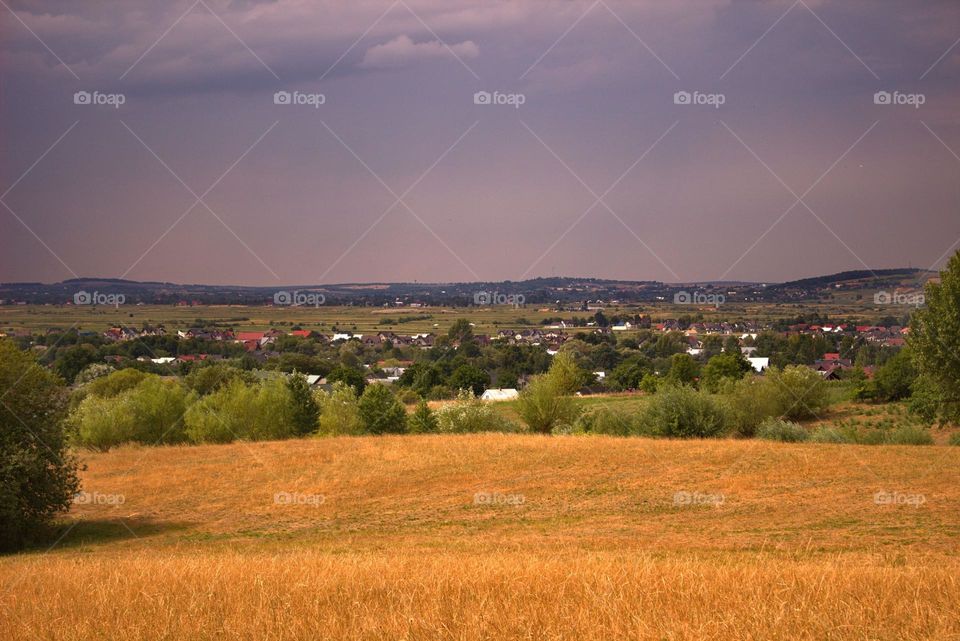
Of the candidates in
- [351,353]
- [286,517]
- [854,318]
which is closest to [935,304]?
[286,517]

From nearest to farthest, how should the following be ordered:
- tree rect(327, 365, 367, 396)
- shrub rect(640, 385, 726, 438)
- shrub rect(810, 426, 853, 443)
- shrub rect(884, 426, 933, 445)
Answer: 1. shrub rect(810, 426, 853, 443)
2. shrub rect(884, 426, 933, 445)
3. shrub rect(640, 385, 726, 438)
4. tree rect(327, 365, 367, 396)

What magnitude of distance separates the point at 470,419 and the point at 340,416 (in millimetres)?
8498

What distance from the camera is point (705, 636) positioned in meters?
5.96

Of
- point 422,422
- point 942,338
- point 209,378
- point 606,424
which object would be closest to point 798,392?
point 606,424

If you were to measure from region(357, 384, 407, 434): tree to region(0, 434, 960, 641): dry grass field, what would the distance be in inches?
269

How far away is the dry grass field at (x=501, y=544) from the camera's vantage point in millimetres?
6695

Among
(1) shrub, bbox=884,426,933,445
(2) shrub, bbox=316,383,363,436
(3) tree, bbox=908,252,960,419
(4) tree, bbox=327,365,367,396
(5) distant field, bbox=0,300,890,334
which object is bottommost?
(1) shrub, bbox=884,426,933,445

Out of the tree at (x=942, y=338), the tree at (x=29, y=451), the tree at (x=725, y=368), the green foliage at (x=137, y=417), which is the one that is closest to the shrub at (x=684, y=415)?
the tree at (x=942, y=338)

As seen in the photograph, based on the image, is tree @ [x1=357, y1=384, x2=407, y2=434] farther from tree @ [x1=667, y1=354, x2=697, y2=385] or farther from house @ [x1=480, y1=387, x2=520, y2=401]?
tree @ [x1=667, y1=354, x2=697, y2=385]

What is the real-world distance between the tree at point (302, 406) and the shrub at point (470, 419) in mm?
8040

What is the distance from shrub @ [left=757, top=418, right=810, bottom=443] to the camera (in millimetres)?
42062

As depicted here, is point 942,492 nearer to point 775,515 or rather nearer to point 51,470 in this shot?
point 775,515

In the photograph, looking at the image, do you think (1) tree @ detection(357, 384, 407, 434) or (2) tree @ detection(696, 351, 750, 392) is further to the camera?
(2) tree @ detection(696, 351, 750, 392)

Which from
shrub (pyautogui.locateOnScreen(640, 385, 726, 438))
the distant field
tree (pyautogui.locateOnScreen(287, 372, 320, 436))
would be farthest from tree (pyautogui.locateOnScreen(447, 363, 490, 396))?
the distant field
